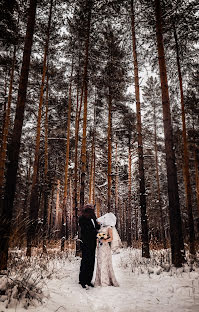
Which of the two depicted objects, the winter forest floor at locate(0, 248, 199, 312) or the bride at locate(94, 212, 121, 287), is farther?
the bride at locate(94, 212, 121, 287)

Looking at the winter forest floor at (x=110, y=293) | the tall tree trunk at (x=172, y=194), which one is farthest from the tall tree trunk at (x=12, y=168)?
the tall tree trunk at (x=172, y=194)

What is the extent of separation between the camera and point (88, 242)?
193 inches

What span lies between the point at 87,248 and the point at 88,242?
0.15 m

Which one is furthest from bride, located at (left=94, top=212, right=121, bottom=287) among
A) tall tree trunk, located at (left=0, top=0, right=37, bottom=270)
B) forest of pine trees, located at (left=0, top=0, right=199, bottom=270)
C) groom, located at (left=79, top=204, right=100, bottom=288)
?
tall tree trunk, located at (left=0, top=0, right=37, bottom=270)

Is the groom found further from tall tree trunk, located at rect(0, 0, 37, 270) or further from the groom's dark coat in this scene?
tall tree trunk, located at rect(0, 0, 37, 270)

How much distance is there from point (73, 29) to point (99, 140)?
8147mm

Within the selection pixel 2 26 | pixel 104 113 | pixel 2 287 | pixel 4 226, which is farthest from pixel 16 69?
pixel 2 287

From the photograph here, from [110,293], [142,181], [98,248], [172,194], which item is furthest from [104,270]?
[142,181]

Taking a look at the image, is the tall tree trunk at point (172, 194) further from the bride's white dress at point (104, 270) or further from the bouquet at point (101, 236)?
the bouquet at point (101, 236)

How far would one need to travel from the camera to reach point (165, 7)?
24.6 feet

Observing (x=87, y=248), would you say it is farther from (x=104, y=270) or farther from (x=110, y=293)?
(x=110, y=293)

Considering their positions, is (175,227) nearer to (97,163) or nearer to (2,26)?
(2,26)

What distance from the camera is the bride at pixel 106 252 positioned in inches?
184

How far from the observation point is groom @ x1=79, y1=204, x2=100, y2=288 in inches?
183
